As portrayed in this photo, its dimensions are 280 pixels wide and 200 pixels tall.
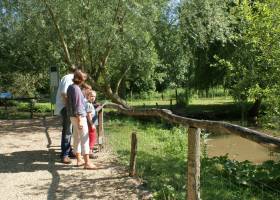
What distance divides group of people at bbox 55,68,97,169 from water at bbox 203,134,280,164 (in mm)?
6942

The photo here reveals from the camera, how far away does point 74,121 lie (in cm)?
820

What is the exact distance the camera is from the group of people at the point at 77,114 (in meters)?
8.08

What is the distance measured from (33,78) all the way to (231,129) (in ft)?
120

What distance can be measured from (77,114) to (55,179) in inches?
46.9

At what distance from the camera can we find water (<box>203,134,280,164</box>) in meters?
15.7

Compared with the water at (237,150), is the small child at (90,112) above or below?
above

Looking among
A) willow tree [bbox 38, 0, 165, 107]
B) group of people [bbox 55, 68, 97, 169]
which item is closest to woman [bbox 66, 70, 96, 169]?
group of people [bbox 55, 68, 97, 169]

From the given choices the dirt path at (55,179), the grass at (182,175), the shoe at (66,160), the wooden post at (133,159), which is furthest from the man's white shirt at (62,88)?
the wooden post at (133,159)

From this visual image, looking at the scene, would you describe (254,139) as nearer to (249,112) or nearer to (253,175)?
(253,175)

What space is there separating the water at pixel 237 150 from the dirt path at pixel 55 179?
6790mm

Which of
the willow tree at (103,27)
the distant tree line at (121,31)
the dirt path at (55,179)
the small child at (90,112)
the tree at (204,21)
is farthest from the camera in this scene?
the tree at (204,21)

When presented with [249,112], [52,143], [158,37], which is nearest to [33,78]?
[249,112]

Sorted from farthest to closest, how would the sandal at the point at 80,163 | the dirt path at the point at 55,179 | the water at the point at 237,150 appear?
the water at the point at 237,150, the sandal at the point at 80,163, the dirt path at the point at 55,179

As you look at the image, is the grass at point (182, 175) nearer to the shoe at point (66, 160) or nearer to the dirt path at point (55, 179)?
the dirt path at point (55, 179)
